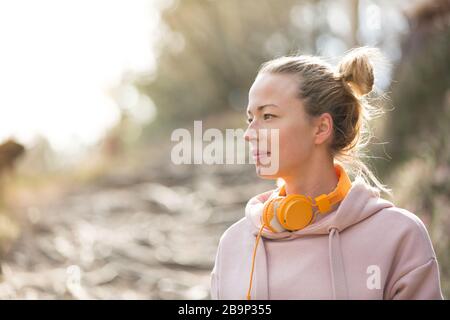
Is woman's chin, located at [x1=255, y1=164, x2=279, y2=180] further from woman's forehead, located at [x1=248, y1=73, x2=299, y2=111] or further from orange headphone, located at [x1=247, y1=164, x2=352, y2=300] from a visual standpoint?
woman's forehead, located at [x1=248, y1=73, x2=299, y2=111]

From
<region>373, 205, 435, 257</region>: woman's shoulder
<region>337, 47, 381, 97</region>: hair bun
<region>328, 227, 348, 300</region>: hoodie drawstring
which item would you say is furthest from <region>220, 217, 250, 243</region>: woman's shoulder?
<region>337, 47, 381, 97</region>: hair bun

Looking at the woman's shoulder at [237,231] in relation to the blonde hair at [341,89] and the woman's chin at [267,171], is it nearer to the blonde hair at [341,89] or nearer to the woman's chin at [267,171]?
the woman's chin at [267,171]

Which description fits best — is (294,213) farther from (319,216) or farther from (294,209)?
(319,216)

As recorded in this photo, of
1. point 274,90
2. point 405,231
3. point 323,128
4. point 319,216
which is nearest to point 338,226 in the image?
point 319,216

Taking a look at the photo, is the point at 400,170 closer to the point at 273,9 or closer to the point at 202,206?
the point at 202,206

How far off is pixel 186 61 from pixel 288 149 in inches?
487

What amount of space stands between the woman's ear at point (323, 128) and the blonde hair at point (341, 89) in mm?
21

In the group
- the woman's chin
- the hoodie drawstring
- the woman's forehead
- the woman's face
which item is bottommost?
the hoodie drawstring

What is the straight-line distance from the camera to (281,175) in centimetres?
216

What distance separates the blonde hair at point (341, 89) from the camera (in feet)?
7.17

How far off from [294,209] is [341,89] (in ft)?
1.75

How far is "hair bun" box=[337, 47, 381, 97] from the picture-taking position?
2.19 meters

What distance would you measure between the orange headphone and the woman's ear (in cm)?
18
